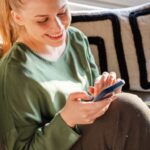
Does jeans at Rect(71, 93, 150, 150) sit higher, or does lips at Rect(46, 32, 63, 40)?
lips at Rect(46, 32, 63, 40)

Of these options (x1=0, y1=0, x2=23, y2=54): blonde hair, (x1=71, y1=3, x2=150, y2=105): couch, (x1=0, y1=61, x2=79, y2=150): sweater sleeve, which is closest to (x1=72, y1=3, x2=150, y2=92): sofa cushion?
(x1=71, y1=3, x2=150, y2=105): couch

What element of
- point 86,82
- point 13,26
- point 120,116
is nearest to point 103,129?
point 120,116

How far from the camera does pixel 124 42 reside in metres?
1.37

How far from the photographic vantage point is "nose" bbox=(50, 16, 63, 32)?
970 mm

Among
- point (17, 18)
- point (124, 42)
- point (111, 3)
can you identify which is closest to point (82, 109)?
point (17, 18)

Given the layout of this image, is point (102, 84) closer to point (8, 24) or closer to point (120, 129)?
point (120, 129)

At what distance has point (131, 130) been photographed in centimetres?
97

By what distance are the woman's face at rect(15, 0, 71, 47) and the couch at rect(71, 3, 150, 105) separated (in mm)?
358

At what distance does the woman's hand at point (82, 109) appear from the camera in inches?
35.9

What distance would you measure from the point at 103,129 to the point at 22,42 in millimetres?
288

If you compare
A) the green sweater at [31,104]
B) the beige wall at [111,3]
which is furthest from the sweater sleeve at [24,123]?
the beige wall at [111,3]

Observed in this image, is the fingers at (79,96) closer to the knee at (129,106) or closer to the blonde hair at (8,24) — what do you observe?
the knee at (129,106)

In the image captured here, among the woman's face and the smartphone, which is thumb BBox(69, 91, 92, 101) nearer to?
the smartphone

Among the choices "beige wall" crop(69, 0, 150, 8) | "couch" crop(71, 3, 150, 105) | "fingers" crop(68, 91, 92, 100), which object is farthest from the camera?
"beige wall" crop(69, 0, 150, 8)
